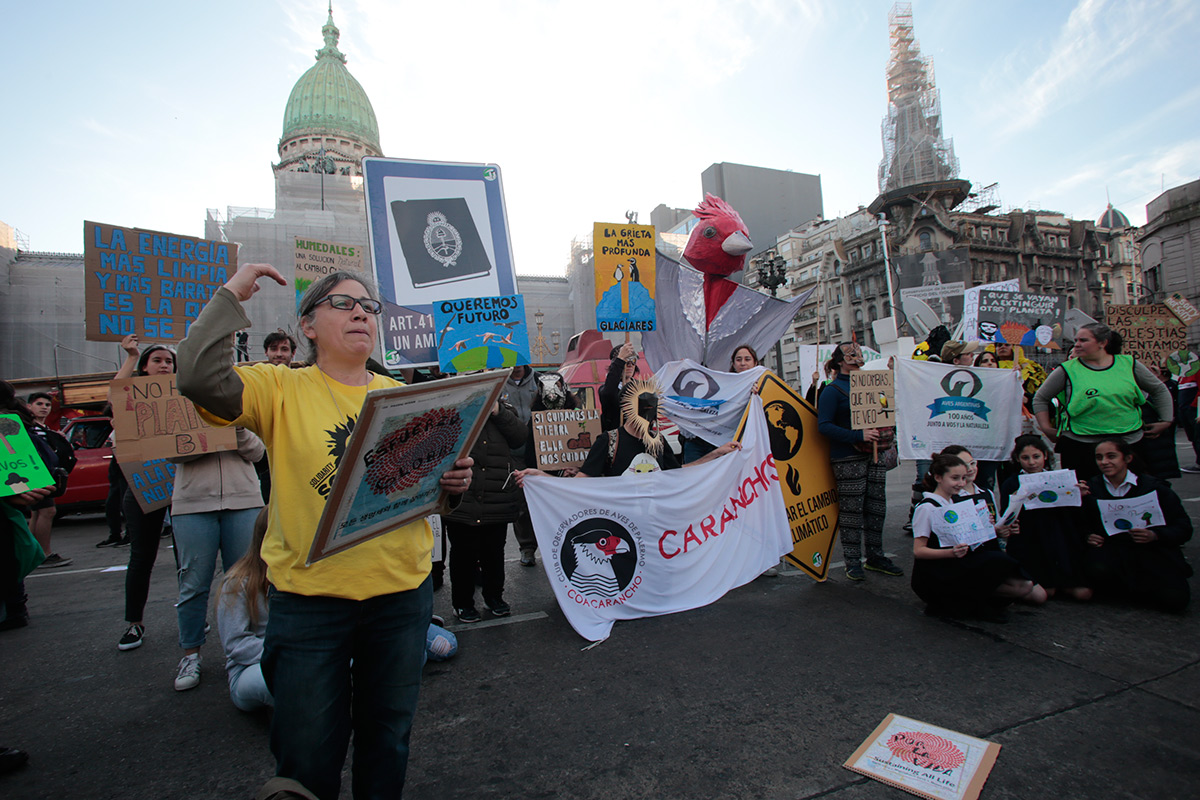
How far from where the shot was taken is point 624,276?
19.5 feet

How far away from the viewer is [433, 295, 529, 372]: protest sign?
4195 millimetres

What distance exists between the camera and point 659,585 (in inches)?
159

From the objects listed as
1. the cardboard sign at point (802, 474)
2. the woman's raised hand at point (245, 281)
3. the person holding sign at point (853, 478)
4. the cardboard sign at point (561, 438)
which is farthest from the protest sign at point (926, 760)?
the cardboard sign at point (561, 438)

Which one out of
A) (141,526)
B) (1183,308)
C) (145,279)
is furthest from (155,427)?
(1183,308)

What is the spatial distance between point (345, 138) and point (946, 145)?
191 feet

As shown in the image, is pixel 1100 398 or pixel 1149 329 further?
pixel 1149 329

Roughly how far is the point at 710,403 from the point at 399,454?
4164mm

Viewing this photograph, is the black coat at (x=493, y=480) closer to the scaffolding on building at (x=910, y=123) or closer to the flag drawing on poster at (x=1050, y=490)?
the flag drawing on poster at (x=1050, y=490)

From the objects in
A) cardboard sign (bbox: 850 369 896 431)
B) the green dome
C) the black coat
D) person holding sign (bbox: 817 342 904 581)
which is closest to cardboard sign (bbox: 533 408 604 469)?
the black coat

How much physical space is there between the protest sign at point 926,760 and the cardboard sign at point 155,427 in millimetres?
3310

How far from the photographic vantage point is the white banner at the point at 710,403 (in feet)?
17.7

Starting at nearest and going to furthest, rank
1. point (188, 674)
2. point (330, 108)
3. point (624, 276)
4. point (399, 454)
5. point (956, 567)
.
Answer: point (399, 454) < point (188, 674) < point (956, 567) < point (624, 276) < point (330, 108)

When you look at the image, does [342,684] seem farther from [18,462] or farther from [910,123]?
[910,123]

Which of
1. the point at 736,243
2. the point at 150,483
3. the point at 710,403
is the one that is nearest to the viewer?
the point at 150,483
